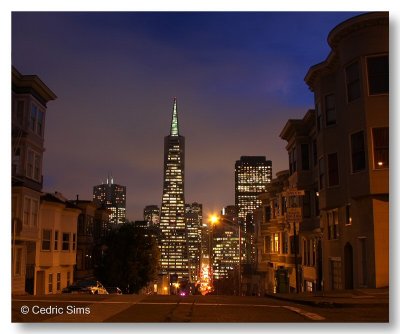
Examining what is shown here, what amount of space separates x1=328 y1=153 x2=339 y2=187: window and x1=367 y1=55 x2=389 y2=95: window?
5.64 metres

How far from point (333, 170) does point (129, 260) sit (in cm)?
2534

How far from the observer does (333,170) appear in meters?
23.3

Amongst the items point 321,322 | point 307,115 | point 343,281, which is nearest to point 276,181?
point 307,115

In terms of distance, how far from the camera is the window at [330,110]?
77.1 feet

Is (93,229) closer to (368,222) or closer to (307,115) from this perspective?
(307,115)

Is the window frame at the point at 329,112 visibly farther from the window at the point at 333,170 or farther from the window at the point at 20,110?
the window at the point at 20,110

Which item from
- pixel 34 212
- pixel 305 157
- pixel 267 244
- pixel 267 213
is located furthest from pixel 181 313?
pixel 267 244

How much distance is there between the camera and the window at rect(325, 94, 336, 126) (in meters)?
23.5

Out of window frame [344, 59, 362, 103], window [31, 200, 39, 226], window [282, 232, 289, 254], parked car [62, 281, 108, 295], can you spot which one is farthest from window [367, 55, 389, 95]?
window [282, 232, 289, 254]

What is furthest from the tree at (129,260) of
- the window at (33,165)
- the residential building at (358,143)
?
the residential building at (358,143)

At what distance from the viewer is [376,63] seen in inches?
696

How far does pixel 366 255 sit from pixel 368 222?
1.08 m

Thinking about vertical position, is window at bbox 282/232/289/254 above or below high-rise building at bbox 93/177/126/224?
below

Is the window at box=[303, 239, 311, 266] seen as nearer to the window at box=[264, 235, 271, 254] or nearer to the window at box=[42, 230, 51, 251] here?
the window at box=[264, 235, 271, 254]
